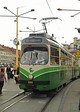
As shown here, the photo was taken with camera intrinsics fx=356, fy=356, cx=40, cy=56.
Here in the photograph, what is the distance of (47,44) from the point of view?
62.6ft

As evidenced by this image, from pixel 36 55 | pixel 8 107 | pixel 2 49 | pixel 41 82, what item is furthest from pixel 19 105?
pixel 2 49

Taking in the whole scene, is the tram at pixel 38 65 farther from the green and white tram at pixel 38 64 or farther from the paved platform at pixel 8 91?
the paved platform at pixel 8 91

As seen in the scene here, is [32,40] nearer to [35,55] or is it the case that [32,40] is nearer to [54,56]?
[35,55]

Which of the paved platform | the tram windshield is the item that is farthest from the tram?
the paved platform

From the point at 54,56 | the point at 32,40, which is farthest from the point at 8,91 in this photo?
the point at 32,40

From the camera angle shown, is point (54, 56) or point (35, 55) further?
point (54, 56)

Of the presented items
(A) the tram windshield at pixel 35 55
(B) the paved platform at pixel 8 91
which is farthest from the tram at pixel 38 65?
(B) the paved platform at pixel 8 91

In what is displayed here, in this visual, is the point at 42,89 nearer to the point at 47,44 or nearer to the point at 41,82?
the point at 41,82

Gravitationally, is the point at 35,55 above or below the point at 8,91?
above

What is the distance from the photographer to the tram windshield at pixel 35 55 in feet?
62.0

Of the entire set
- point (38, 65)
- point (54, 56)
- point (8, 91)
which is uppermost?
point (54, 56)

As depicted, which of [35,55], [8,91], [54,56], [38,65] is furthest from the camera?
[8,91]

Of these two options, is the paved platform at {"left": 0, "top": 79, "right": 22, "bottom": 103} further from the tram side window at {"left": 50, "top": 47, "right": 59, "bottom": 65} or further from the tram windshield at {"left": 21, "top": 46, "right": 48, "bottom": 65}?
the tram side window at {"left": 50, "top": 47, "right": 59, "bottom": 65}

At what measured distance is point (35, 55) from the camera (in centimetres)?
1906
